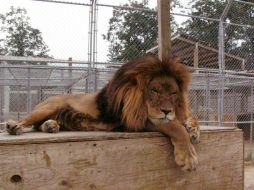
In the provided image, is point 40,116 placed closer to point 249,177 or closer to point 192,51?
point 249,177

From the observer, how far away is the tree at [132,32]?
28.8 feet

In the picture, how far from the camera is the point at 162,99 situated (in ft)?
10.4

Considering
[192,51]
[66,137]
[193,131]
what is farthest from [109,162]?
[192,51]

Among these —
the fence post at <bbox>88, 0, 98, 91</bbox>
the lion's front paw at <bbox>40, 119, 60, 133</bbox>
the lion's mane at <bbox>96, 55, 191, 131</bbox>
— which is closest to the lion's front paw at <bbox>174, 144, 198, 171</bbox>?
the lion's mane at <bbox>96, 55, 191, 131</bbox>

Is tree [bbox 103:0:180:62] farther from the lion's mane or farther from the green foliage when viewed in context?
the lion's mane

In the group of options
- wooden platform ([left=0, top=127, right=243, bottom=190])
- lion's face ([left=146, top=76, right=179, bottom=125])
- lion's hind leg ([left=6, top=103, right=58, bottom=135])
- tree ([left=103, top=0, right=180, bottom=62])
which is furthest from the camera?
tree ([left=103, top=0, right=180, bottom=62])

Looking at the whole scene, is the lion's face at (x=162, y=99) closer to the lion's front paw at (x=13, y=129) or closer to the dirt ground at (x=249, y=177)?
the lion's front paw at (x=13, y=129)

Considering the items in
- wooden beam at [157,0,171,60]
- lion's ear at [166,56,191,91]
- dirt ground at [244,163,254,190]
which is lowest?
dirt ground at [244,163,254,190]

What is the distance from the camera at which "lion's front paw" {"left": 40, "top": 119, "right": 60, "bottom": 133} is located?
133 inches

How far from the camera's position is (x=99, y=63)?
7.65m

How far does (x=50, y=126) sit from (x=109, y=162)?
2.19 feet

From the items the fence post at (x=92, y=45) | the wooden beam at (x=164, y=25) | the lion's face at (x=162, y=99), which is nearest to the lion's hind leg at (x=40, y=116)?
the lion's face at (x=162, y=99)

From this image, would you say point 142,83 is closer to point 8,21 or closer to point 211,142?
point 211,142

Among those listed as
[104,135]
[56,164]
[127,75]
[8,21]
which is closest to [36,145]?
[56,164]
